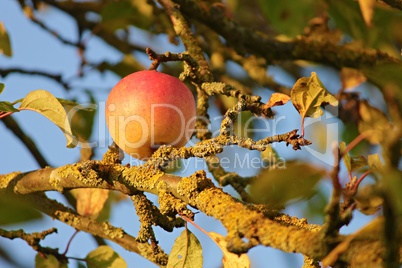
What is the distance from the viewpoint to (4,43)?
2232 mm

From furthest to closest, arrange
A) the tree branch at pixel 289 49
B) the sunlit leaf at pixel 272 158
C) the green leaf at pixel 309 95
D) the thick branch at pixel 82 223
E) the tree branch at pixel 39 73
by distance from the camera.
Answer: the tree branch at pixel 39 73 → the tree branch at pixel 289 49 → the sunlit leaf at pixel 272 158 → the thick branch at pixel 82 223 → the green leaf at pixel 309 95

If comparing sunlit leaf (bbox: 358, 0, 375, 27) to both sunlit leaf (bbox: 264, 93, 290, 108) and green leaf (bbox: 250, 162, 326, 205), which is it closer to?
sunlit leaf (bbox: 264, 93, 290, 108)

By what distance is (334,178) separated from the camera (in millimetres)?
860

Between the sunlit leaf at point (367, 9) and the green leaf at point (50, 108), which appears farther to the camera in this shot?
the sunlit leaf at point (367, 9)

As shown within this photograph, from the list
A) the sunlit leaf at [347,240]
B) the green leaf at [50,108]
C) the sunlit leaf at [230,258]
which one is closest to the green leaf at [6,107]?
the green leaf at [50,108]

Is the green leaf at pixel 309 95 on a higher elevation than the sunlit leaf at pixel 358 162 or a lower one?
higher

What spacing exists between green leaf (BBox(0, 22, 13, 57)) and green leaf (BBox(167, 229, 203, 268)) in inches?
46.3

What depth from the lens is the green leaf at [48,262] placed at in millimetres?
1812

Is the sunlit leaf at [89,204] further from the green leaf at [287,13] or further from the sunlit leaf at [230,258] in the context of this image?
the green leaf at [287,13]

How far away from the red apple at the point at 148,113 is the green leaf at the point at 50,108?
5.1 inches

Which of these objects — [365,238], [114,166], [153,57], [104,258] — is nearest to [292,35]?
[153,57]

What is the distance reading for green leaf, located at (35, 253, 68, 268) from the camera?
1812 mm

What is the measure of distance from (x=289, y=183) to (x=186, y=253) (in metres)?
0.34

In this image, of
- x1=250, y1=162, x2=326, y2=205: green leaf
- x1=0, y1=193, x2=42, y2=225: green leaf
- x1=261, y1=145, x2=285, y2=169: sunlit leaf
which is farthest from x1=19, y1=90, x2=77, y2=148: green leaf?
x1=261, y1=145, x2=285, y2=169: sunlit leaf
